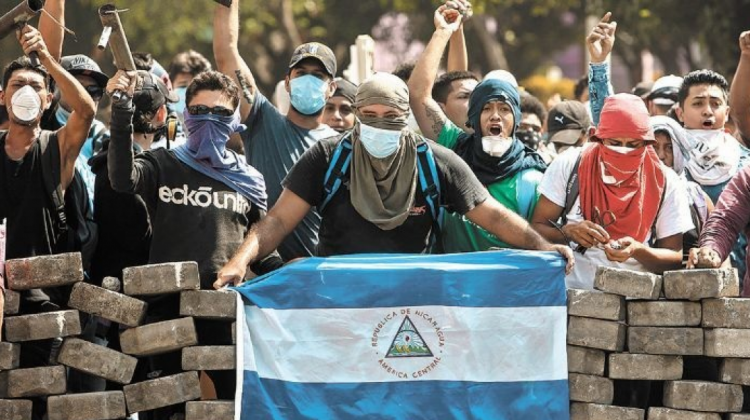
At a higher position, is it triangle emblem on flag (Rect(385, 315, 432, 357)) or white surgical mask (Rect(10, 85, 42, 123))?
white surgical mask (Rect(10, 85, 42, 123))

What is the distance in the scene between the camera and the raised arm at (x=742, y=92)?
8055mm

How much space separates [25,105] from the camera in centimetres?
718

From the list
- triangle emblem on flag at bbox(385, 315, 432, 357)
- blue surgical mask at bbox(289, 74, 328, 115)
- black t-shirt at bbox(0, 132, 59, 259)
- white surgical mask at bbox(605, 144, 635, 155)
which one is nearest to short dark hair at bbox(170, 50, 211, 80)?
blue surgical mask at bbox(289, 74, 328, 115)

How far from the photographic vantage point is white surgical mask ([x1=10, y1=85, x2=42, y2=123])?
717 centimetres

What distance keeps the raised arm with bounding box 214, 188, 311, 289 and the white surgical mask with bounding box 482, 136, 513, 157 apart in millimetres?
1138

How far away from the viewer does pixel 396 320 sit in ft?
22.5

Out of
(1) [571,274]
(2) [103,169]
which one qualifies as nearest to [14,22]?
(2) [103,169]

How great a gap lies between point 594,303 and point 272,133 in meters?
2.33

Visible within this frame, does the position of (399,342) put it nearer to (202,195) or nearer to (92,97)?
(202,195)

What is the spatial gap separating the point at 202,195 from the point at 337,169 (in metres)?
0.68

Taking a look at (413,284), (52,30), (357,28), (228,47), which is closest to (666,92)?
(228,47)

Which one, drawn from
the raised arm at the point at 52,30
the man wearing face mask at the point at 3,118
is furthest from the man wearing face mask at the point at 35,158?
the man wearing face mask at the point at 3,118

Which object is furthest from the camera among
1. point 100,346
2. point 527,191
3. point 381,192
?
point 527,191

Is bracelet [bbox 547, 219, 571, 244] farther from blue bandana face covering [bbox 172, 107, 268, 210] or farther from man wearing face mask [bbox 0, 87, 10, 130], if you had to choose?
man wearing face mask [bbox 0, 87, 10, 130]
